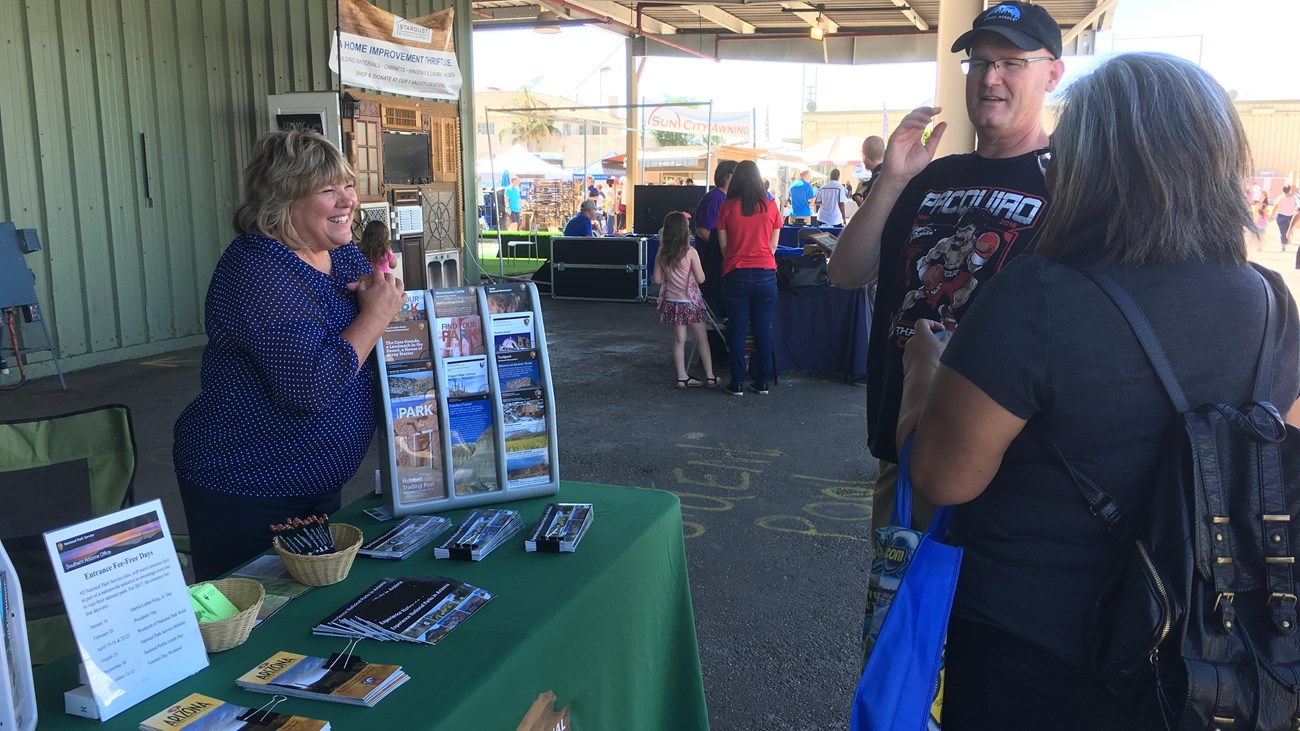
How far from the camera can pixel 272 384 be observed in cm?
195

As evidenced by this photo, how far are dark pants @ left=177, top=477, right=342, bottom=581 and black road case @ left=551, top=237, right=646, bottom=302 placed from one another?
34.8 feet

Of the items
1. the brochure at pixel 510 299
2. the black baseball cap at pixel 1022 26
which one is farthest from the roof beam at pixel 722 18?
the brochure at pixel 510 299

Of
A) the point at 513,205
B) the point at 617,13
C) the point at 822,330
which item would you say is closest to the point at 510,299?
the point at 822,330

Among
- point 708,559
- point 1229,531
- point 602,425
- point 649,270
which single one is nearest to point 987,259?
point 1229,531

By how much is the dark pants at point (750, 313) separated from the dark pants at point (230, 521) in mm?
5239

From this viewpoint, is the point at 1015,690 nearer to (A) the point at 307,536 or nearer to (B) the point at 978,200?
(B) the point at 978,200

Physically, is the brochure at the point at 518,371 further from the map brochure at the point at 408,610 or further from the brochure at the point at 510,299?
the map brochure at the point at 408,610

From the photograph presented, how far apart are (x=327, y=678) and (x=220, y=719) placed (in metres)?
0.16

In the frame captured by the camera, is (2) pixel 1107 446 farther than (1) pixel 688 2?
No

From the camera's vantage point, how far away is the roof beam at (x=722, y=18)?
598 inches

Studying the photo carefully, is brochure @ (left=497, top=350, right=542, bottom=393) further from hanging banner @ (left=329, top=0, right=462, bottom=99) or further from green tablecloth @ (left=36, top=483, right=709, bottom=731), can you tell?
hanging banner @ (left=329, top=0, right=462, bottom=99)

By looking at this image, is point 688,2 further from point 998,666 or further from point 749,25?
point 998,666

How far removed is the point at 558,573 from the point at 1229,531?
3.76ft

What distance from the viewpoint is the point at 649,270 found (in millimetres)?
13898
